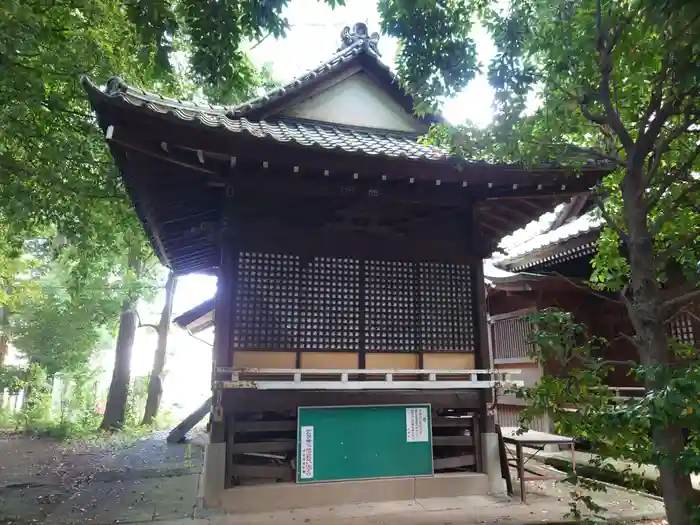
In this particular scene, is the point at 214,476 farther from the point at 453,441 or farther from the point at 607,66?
A: the point at 607,66

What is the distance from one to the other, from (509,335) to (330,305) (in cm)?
771

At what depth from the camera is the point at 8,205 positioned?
276 inches

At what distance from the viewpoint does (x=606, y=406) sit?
3850mm

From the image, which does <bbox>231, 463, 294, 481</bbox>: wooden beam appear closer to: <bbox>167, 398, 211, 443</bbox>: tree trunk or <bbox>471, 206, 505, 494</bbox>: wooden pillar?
<bbox>471, 206, 505, 494</bbox>: wooden pillar

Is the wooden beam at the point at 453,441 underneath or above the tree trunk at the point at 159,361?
underneath

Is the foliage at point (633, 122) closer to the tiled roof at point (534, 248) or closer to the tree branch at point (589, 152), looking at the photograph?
the tree branch at point (589, 152)

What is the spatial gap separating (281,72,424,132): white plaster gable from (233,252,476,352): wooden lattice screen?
8.85 ft

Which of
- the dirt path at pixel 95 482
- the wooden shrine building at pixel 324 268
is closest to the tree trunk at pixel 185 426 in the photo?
the dirt path at pixel 95 482

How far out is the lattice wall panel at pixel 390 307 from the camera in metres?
6.61

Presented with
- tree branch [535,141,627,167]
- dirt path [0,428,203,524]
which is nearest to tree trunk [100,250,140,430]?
dirt path [0,428,203,524]

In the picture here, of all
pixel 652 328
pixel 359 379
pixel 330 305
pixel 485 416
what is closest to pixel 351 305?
pixel 330 305

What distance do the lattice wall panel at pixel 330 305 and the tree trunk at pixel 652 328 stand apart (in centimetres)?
364

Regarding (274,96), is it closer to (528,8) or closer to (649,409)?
(528,8)

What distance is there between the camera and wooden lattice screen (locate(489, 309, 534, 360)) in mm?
11863
